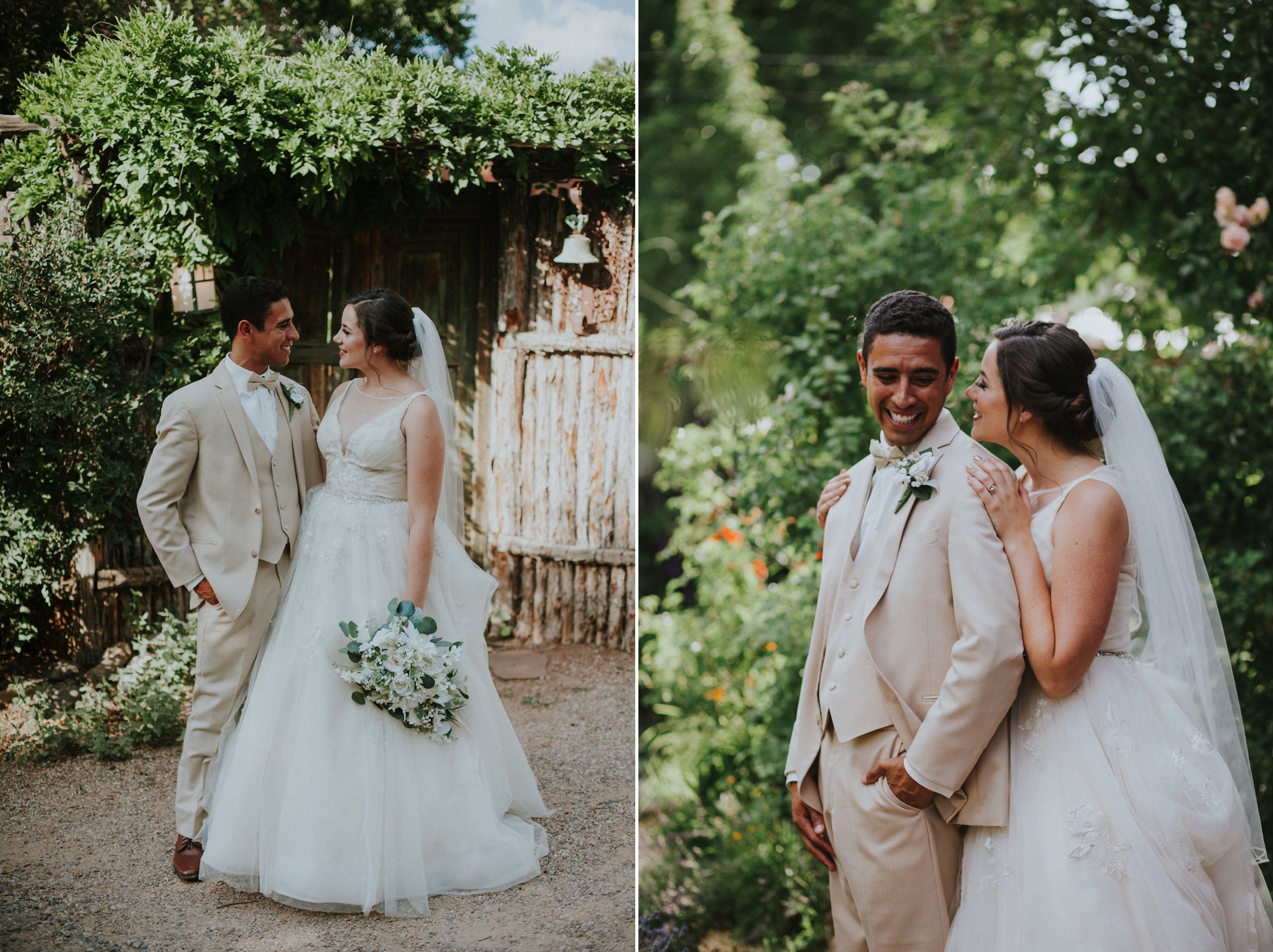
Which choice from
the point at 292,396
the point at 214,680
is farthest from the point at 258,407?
the point at 214,680

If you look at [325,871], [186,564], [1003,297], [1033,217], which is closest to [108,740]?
[186,564]

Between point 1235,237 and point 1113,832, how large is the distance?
3.22 metres

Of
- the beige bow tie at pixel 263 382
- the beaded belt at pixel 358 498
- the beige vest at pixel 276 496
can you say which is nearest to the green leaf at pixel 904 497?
the beaded belt at pixel 358 498

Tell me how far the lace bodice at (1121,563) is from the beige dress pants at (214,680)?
7.34 ft

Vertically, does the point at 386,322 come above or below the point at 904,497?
above

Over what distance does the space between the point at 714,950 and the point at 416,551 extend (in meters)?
2.09

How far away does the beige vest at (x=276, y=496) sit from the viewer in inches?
115

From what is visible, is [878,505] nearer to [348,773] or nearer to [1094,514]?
[1094,514]

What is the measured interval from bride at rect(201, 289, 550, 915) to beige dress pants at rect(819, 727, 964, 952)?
47.0 inches

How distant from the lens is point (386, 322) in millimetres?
2947

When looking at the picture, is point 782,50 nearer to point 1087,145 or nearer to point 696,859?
point 1087,145

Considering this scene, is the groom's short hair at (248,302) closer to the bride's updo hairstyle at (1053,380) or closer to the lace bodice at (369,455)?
the lace bodice at (369,455)

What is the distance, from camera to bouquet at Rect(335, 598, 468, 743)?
2762 mm

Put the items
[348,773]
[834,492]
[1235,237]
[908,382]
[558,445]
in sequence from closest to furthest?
[908,382] → [834,492] → [348,773] → [558,445] → [1235,237]
